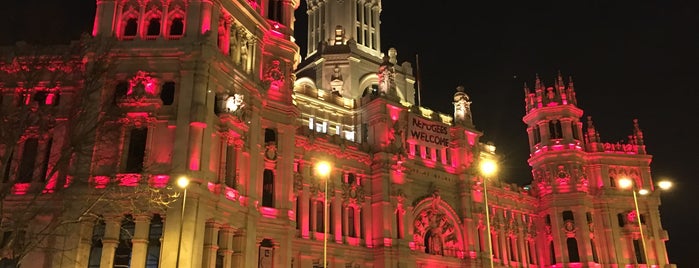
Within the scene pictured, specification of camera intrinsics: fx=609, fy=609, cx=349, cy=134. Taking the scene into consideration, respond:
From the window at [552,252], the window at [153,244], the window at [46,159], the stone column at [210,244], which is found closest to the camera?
the window at [153,244]

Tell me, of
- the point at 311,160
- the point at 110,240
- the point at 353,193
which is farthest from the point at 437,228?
the point at 110,240

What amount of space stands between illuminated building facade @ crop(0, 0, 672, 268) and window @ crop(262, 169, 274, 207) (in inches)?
6.1

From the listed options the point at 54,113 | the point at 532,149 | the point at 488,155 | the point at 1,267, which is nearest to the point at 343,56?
the point at 488,155

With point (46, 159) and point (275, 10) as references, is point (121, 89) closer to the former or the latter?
point (46, 159)

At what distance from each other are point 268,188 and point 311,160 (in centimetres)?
987

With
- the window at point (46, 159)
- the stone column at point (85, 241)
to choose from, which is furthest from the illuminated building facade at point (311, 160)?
the window at point (46, 159)

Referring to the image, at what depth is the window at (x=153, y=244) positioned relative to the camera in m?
34.9

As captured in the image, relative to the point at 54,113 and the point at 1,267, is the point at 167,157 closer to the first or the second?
the point at 54,113

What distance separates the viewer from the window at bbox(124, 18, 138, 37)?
40.4 meters

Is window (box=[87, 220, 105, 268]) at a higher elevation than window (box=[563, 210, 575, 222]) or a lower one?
lower

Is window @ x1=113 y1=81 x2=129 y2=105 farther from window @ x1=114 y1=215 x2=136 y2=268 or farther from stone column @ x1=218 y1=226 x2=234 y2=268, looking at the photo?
stone column @ x1=218 y1=226 x2=234 y2=268

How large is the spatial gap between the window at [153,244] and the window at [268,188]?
10416 mm

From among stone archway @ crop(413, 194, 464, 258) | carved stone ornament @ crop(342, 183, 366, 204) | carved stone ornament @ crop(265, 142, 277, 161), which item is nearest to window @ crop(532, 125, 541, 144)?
stone archway @ crop(413, 194, 464, 258)

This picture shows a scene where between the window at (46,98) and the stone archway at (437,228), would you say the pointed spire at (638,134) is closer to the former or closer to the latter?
the stone archway at (437,228)
